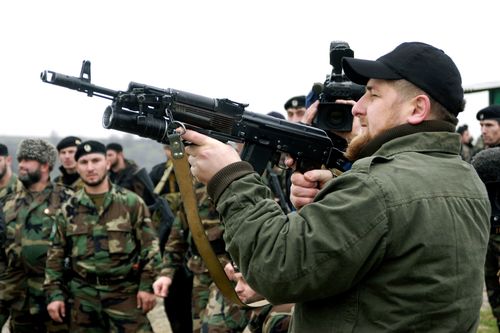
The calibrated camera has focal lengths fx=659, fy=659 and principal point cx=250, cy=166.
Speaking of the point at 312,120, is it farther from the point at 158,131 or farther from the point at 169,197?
the point at 169,197

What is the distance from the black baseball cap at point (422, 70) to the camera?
7.00ft

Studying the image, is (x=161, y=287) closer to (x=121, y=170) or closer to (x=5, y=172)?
(x=5, y=172)

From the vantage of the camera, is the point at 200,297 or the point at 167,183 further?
the point at 167,183

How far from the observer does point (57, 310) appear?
20.1 feet

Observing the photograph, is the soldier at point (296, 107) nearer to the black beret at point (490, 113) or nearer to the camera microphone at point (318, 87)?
the black beret at point (490, 113)

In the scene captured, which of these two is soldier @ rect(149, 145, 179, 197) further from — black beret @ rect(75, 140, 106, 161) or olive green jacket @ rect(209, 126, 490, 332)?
olive green jacket @ rect(209, 126, 490, 332)

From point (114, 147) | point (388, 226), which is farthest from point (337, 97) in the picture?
point (114, 147)

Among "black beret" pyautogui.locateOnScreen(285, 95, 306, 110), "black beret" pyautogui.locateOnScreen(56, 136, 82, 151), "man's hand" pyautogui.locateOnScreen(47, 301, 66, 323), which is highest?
"black beret" pyautogui.locateOnScreen(285, 95, 306, 110)

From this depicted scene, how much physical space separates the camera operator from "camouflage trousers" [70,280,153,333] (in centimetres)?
422

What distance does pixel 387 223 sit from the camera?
1.91 metres

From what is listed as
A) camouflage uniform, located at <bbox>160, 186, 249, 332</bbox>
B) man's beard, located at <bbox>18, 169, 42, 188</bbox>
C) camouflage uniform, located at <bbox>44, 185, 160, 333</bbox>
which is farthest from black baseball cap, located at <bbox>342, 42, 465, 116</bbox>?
man's beard, located at <bbox>18, 169, 42, 188</bbox>

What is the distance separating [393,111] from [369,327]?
27.8 inches

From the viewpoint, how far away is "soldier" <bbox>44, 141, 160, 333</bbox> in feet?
20.1

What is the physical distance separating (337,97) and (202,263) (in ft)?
11.9
